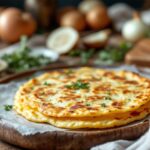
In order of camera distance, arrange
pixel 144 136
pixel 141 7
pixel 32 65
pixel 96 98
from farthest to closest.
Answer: pixel 141 7 < pixel 32 65 < pixel 96 98 < pixel 144 136

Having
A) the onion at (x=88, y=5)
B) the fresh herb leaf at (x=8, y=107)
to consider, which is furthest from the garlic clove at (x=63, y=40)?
the fresh herb leaf at (x=8, y=107)

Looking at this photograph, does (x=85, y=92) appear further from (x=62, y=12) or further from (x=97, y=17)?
(x=62, y=12)

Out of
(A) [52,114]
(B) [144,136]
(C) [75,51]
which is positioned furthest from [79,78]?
(C) [75,51]

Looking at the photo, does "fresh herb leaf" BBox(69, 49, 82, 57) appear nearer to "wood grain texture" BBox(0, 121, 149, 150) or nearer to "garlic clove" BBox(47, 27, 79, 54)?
"garlic clove" BBox(47, 27, 79, 54)

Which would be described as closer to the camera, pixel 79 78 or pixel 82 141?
pixel 82 141

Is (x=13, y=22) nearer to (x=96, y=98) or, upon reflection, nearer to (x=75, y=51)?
(x=75, y=51)

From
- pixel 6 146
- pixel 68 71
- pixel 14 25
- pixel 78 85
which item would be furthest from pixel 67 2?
pixel 6 146

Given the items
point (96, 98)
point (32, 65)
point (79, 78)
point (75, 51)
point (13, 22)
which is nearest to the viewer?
point (96, 98)
